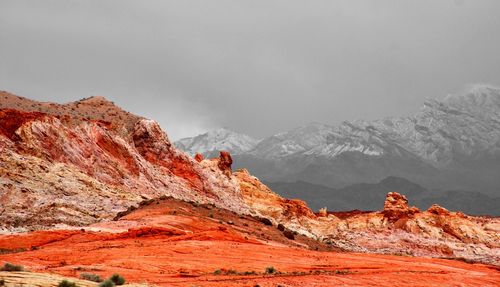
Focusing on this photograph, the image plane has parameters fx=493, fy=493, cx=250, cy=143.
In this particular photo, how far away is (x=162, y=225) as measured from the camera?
3988cm

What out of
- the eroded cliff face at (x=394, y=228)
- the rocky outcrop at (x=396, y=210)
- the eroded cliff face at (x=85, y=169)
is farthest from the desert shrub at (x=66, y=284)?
the rocky outcrop at (x=396, y=210)

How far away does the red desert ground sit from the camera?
81.8ft

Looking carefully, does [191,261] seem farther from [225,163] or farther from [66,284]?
[225,163]

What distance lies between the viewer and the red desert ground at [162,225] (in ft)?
81.8

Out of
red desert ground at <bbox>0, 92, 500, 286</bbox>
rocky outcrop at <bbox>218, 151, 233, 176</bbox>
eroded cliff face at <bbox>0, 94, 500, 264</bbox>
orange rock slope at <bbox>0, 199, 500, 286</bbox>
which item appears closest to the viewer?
orange rock slope at <bbox>0, 199, 500, 286</bbox>

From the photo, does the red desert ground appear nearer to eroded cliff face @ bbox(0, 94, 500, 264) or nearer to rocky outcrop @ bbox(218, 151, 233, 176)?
eroded cliff face @ bbox(0, 94, 500, 264)

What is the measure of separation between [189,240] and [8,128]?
1107 inches

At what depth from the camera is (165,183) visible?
66625 mm

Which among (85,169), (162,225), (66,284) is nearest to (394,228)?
(85,169)

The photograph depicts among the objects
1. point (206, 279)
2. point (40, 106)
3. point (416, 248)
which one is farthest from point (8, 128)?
point (416, 248)

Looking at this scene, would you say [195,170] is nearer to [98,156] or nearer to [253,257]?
[98,156]

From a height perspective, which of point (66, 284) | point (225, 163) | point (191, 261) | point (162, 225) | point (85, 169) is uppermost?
point (225, 163)

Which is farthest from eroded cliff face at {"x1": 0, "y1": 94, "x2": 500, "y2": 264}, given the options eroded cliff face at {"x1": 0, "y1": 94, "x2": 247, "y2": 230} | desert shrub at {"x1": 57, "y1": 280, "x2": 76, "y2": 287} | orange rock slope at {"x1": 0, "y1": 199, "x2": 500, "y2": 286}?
desert shrub at {"x1": 57, "y1": 280, "x2": 76, "y2": 287}

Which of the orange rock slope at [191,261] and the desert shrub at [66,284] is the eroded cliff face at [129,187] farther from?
the desert shrub at [66,284]
